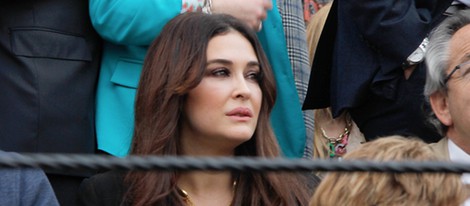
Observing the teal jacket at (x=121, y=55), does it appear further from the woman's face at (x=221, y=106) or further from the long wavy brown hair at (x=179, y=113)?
the woman's face at (x=221, y=106)

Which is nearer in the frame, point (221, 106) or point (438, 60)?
point (221, 106)

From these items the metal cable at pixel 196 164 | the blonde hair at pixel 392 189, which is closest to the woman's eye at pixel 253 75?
the blonde hair at pixel 392 189

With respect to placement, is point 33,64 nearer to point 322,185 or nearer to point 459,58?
point 322,185

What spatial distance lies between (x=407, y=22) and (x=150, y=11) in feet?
2.93

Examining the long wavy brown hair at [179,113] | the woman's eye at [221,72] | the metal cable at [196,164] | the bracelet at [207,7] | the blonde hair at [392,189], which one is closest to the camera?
the metal cable at [196,164]

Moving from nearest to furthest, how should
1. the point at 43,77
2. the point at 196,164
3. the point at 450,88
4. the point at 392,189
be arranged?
the point at 196,164
the point at 392,189
the point at 43,77
the point at 450,88

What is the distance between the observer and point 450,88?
3.53 metres

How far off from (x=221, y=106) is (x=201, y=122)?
0.28 ft

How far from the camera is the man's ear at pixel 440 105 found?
3.54 metres

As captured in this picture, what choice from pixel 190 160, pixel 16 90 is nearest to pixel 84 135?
pixel 16 90

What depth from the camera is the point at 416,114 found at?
3.67 m

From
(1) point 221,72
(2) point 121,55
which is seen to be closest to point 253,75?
(1) point 221,72

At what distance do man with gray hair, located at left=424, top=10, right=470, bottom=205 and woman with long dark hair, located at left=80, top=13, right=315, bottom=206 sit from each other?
540mm

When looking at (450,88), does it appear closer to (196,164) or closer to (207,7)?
(207,7)
